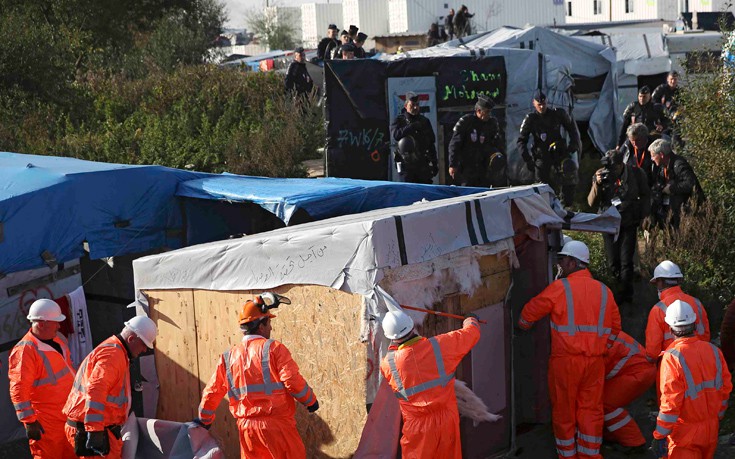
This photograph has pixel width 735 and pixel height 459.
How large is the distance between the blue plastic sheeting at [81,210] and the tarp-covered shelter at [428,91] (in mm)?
3750

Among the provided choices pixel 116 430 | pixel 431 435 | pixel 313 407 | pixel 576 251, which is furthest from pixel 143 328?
pixel 576 251

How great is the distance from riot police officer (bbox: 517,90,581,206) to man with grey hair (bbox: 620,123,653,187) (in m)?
2.15

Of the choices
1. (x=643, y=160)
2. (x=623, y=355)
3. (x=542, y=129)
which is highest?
(x=542, y=129)

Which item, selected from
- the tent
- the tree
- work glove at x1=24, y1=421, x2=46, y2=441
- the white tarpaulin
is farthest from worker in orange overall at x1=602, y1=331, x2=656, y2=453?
the tree

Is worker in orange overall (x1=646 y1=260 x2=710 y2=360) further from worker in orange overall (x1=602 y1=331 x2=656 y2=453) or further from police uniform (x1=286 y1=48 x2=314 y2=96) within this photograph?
police uniform (x1=286 y1=48 x2=314 y2=96)

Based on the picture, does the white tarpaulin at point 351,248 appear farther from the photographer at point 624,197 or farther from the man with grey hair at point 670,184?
the man with grey hair at point 670,184

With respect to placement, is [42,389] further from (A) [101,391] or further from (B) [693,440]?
(B) [693,440]

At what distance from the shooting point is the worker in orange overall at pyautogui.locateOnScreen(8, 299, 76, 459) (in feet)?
26.0

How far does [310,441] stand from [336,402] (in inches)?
18.2

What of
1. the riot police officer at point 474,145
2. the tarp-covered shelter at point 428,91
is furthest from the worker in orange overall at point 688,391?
the tarp-covered shelter at point 428,91

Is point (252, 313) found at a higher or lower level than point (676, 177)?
lower

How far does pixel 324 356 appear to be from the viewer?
754 centimetres

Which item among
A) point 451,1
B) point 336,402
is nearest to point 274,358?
point 336,402

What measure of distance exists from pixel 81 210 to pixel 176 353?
254 centimetres
